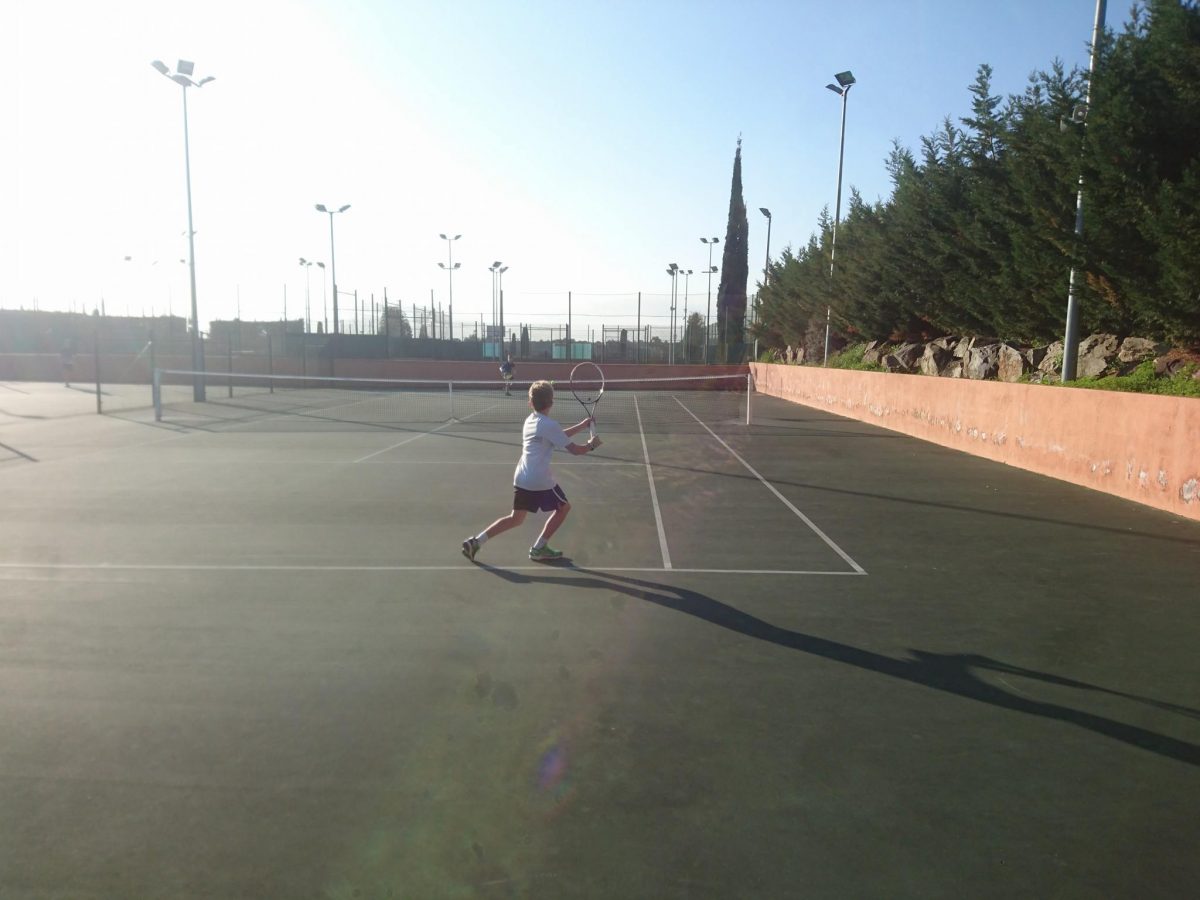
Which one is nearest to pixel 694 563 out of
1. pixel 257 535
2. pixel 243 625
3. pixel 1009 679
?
pixel 1009 679

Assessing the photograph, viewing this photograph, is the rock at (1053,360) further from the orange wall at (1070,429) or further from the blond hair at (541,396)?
the blond hair at (541,396)

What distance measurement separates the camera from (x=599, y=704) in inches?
173

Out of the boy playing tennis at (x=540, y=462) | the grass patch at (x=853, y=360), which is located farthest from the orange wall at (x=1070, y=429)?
the boy playing tennis at (x=540, y=462)

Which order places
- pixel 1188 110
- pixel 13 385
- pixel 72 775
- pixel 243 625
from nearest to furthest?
pixel 72 775, pixel 243 625, pixel 1188 110, pixel 13 385

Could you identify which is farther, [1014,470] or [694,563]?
[1014,470]

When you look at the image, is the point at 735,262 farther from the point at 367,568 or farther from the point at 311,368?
the point at 367,568

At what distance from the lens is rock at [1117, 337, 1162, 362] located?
48.2 feet

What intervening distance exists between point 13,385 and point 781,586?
41.0 meters

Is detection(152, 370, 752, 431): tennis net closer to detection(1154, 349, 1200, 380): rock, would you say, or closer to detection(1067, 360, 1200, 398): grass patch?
detection(1067, 360, 1200, 398): grass patch

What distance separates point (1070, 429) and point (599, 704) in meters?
10.7

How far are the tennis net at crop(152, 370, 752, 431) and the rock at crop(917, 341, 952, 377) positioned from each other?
4680mm

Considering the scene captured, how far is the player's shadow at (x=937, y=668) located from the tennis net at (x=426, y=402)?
12.8m

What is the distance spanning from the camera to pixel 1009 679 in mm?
4812

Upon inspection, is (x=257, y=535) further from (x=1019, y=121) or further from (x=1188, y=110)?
(x=1019, y=121)
